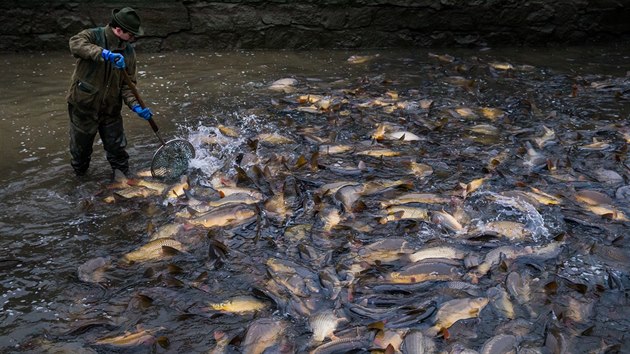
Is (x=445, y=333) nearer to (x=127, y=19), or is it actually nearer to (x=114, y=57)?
(x=114, y=57)

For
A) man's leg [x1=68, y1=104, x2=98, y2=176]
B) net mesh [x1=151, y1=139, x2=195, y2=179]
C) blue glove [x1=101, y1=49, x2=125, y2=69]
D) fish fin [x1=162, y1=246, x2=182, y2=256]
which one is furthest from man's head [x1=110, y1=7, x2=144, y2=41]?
fish fin [x1=162, y1=246, x2=182, y2=256]

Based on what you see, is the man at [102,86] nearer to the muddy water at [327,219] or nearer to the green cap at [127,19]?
the green cap at [127,19]

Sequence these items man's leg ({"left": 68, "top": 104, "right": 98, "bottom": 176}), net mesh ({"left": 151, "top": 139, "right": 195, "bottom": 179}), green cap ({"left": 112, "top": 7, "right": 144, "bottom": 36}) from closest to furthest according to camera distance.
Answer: green cap ({"left": 112, "top": 7, "right": 144, "bottom": 36}) < man's leg ({"left": 68, "top": 104, "right": 98, "bottom": 176}) < net mesh ({"left": 151, "top": 139, "right": 195, "bottom": 179})

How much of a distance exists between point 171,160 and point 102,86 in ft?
3.28

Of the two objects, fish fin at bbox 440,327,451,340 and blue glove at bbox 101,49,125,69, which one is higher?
blue glove at bbox 101,49,125,69

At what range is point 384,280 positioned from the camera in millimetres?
4543

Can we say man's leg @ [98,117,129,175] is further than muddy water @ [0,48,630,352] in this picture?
Yes

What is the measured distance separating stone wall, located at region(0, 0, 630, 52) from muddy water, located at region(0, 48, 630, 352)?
1431 millimetres

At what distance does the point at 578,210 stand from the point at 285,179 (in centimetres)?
283

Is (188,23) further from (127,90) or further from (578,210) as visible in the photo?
(578,210)

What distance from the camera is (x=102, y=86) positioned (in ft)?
19.0

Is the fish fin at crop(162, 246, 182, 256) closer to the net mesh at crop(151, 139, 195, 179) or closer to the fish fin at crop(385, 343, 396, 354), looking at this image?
the net mesh at crop(151, 139, 195, 179)

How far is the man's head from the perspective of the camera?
5.45 meters

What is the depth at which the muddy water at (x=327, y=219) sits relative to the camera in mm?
4109
